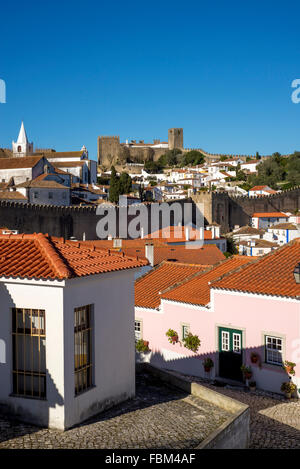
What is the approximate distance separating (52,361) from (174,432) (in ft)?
6.57

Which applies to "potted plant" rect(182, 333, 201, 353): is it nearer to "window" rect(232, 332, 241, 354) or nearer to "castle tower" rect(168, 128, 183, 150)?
"window" rect(232, 332, 241, 354)

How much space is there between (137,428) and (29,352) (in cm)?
191

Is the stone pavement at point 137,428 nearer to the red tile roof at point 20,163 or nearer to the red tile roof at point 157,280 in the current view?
the red tile roof at point 157,280

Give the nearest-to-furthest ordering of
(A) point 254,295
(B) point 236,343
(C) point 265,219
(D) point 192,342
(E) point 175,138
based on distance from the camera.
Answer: (A) point 254,295 < (B) point 236,343 < (D) point 192,342 < (C) point 265,219 < (E) point 175,138

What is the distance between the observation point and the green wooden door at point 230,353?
12.1 meters

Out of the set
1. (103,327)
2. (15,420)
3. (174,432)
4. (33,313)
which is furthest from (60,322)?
(174,432)

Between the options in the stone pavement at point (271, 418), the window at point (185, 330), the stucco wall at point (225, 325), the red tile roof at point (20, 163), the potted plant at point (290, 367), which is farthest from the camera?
the red tile roof at point (20, 163)

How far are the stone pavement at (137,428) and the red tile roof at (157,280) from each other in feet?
20.5

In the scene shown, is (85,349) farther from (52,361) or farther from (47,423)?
(47,423)

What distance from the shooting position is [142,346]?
1421 cm

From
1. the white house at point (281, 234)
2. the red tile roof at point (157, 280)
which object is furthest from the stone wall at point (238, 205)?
the red tile roof at point (157, 280)

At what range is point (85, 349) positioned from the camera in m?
7.34

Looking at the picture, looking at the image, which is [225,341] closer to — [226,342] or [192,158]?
[226,342]

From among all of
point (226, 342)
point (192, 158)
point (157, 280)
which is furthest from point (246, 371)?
point (192, 158)
